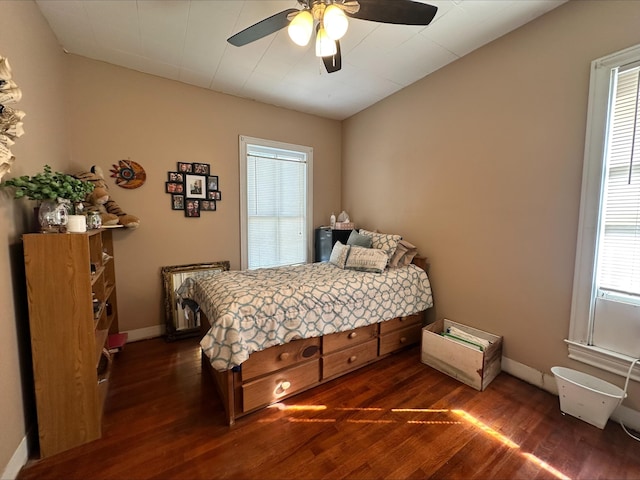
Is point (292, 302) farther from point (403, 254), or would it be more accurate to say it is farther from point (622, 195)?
point (622, 195)

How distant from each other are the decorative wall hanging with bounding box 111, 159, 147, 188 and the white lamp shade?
2311 mm

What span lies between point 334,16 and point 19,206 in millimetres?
1996

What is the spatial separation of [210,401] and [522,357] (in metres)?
2.42

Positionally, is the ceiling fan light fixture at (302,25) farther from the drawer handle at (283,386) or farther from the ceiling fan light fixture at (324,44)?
the drawer handle at (283,386)

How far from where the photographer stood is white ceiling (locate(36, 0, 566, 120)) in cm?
182

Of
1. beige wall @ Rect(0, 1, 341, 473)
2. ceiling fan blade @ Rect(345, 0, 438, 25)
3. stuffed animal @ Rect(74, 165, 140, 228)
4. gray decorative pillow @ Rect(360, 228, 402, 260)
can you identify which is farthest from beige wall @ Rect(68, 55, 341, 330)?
ceiling fan blade @ Rect(345, 0, 438, 25)

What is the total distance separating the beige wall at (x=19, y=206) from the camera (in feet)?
4.19

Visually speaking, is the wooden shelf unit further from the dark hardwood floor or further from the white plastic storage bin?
the white plastic storage bin

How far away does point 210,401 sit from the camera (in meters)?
1.87

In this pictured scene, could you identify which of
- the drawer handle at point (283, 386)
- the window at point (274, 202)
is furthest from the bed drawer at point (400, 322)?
the window at point (274, 202)

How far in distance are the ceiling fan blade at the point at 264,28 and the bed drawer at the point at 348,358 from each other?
221 centimetres

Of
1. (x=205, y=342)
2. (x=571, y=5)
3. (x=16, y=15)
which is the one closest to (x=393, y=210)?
(x=571, y=5)

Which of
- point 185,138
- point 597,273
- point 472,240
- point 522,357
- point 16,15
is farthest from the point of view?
point 185,138

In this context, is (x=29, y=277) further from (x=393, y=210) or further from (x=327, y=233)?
(x=393, y=210)
